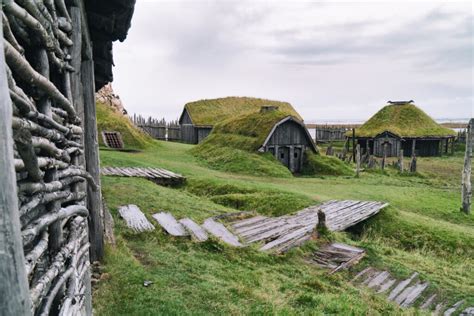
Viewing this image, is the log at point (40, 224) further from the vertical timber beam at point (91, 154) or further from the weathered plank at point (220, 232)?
the weathered plank at point (220, 232)

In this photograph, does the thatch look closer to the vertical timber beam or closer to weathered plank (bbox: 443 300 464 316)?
weathered plank (bbox: 443 300 464 316)

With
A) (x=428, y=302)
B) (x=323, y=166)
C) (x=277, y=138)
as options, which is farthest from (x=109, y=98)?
(x=428, y=302)

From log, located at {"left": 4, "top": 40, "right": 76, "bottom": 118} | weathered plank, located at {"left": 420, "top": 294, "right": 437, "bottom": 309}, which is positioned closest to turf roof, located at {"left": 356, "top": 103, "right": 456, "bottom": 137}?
weathered plank, located at {"left": 420, "top": 294, "right": 437, "bottom": 309}

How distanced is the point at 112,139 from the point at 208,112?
14.4 m

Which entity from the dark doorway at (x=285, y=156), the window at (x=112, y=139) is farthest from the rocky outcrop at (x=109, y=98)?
the dark doorway at (x=285, y=156)

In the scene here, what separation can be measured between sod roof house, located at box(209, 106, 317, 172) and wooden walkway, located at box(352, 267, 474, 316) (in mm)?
15650

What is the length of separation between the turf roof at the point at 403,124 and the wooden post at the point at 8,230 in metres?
35.1

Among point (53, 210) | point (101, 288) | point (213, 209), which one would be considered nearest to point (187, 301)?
point (101, 288)

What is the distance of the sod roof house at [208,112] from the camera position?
3634cm

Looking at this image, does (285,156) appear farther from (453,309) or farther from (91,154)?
(91,154)

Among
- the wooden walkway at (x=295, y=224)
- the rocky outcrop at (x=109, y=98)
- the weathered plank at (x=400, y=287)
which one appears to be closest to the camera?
the weathered plank at (x=400, y=287)

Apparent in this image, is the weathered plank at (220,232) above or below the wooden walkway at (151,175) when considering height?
below

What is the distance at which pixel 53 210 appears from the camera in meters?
2.67

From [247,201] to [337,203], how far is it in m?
3.04
